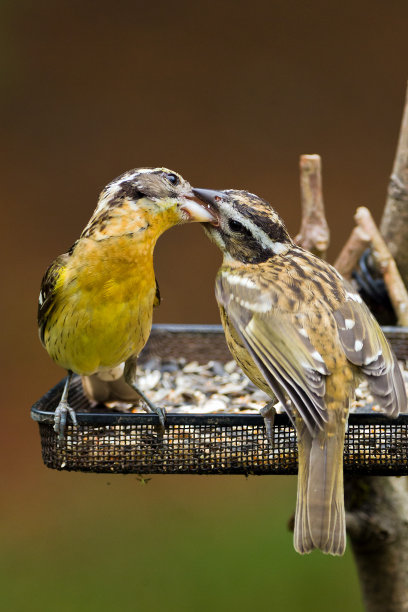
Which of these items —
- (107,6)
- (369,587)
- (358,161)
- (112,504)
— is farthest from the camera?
(112,504)

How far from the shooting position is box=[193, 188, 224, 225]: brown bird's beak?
11.9ft

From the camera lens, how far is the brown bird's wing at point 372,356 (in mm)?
3176

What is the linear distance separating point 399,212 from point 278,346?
75.3 inches

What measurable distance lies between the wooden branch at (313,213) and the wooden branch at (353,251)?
0.19m

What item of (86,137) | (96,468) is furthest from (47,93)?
(96,468)

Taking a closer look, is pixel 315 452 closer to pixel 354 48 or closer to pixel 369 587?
pixel 369 587

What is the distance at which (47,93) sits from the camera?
6672 mm

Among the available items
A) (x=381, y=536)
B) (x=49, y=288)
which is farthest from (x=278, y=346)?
(x=381, y=536)

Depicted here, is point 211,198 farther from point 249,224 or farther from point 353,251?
point 353,251

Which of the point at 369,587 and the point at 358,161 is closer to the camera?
the point at 369,587

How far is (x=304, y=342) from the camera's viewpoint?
3.26 meters

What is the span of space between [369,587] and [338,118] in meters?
3.46

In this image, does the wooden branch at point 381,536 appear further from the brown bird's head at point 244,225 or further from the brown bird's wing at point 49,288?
the brown bird's wing at point 49,288

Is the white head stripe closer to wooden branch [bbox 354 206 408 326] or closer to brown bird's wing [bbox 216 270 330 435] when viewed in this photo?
brown bird's wing [bbox 216 270 330 435]
